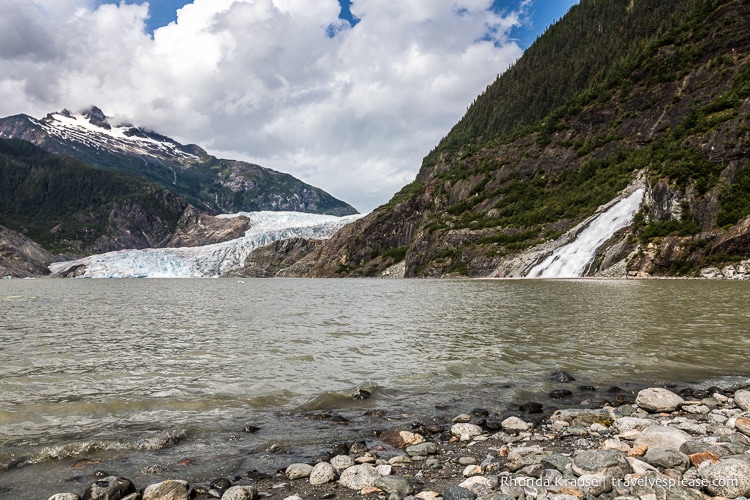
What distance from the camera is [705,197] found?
47.2 metres

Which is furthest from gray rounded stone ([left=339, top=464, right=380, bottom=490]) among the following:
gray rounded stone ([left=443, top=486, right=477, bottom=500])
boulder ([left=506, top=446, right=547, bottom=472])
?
boulder ([left=506, top=446, right=547, bottom=472])

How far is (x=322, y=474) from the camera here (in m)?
5.50

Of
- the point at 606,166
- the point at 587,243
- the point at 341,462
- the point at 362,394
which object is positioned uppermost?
the point at 606,166

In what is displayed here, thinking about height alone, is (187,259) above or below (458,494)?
above

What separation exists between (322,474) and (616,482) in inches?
136

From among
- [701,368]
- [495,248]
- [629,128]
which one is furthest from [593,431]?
[629,128]

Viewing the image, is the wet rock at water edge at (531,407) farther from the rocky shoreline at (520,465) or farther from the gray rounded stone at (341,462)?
the gray rounded stone at (341,462)

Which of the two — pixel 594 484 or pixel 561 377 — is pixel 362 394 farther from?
pixel 594 484

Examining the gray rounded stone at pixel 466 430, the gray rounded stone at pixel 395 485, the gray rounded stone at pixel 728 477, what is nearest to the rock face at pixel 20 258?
the gray rounded stone at pixel 466 430

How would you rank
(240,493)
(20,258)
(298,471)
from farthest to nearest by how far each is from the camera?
1. (20,258)
2. (298,471)
3. (240,493)

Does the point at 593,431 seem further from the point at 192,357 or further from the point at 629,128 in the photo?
the point at 629,128

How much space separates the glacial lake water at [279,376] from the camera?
6.58 m

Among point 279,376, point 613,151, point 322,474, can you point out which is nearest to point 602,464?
point 322,474

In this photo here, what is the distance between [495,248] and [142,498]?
72.2 meters
